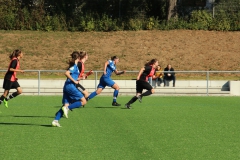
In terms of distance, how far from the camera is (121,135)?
1258cm

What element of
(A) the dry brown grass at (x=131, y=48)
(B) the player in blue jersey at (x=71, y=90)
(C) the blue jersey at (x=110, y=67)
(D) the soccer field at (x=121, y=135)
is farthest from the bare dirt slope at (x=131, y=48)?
(B) the player in blue jersey at (x=71, y=90)

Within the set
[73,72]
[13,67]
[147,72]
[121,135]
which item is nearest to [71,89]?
[73,72]

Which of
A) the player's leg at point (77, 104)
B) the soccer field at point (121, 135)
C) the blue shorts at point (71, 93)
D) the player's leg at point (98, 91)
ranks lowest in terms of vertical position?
the soccer field at point (121, 135)

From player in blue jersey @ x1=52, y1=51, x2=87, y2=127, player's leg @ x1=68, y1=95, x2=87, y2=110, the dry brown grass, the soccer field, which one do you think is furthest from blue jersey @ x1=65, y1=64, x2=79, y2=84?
the dry brown grass

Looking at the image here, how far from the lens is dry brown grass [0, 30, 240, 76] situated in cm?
4031

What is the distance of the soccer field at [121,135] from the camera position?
403 inches

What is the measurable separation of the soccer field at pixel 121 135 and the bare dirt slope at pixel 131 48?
70.3 feet

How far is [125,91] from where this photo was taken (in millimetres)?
29609

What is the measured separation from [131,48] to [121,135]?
3065 centimetres

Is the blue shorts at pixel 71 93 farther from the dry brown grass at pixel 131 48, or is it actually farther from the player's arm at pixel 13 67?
the dry brown grass at pixel 131 48

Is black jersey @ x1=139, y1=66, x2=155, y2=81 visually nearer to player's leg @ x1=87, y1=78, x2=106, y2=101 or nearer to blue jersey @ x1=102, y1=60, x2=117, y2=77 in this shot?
blue jersey @ x1=102, y1=60, x2=117, y2=77

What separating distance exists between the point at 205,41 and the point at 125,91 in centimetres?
1651

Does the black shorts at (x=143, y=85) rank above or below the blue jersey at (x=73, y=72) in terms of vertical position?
below

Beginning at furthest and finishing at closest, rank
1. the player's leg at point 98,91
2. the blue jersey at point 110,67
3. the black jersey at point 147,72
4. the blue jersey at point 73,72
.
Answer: the blue jersey at point 110,67
the player's leg at point 98,91
the black jersey at point 147,72
the blue jersey at point 73,72
